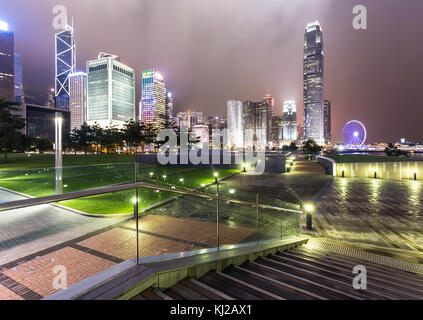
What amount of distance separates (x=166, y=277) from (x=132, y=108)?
17623cm

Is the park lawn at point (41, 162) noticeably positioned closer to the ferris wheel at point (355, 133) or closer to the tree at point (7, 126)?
the tree at point (7, 126)

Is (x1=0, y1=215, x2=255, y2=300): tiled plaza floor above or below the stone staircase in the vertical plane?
below

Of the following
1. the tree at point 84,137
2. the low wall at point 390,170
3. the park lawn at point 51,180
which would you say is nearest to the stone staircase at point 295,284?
the park lawn at point 51,180

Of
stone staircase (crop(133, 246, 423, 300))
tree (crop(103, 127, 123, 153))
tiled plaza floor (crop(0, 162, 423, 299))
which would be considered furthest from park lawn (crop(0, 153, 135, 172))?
stone staircase (crop(133, 246, 423, 300))

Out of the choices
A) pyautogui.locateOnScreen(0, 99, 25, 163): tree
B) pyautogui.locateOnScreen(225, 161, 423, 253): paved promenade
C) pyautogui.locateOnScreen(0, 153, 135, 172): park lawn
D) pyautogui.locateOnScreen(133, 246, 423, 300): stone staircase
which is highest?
pyautogui.locateOnScreen(0, 99, 25, 163): tree

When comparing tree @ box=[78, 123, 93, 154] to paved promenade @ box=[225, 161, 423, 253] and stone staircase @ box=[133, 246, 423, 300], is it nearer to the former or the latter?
paved promenade @ box=[225, 161, 423, 253]

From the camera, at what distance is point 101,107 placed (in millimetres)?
146000

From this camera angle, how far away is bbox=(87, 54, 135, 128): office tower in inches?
5689

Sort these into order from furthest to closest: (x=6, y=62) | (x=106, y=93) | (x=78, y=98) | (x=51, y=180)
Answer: (x=78, y=98)
(x=6, y=62)
(x=106, y=93)
(x=51, y=180)

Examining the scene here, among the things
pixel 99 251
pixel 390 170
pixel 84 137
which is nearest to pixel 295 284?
pixel 99 251

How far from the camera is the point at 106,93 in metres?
145

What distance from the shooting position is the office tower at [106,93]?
144500 millimetres

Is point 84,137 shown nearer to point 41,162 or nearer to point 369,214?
point 41,162

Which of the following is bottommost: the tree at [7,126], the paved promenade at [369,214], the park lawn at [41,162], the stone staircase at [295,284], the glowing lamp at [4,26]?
the paved promenade at [369,214]
